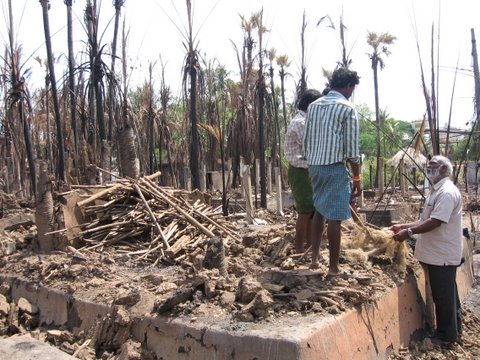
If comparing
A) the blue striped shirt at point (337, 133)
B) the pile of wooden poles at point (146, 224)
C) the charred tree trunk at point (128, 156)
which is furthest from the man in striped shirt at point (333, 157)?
the charred tree trunk at point (128, 156)

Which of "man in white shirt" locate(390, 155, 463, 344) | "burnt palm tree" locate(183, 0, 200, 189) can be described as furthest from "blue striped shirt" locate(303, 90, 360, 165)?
"burnt palm tree" locate(183, 0, 200, 189)

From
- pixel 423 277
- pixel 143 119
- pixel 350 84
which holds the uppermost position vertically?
pixel 143 119

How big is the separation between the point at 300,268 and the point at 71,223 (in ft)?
11.1

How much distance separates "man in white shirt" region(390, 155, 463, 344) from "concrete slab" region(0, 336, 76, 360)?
3.06 metres

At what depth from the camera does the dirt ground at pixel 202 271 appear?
398 centimetres

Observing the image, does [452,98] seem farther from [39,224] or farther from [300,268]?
[39,224]

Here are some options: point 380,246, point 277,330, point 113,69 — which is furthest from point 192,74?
point 277,330

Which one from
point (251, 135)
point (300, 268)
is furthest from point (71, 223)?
point (251, 135)

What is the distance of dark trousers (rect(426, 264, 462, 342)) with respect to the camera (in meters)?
4.75

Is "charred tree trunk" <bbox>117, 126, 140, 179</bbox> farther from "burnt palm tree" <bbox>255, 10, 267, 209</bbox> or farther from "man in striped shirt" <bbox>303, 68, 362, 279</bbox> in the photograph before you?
"burnt palm tree" <bbox>255, 10, 267, 209</bbox>

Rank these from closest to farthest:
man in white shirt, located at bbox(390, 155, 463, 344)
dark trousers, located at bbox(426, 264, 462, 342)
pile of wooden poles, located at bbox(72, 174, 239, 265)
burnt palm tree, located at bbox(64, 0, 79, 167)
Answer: man in white shirt, located at bbox(390, 155, 463, 344) < dark trousers, located at bbox(426, 264, 462, 342) < pile of wooden poles, located at bbox(72, 174, 239, 265) < burnt palm tree, located at bbox(64, 0, 79, 167)

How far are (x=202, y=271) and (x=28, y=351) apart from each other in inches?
62.8

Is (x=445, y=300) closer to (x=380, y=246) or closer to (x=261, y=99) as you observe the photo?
(x=380, y=246)

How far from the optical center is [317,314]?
3.70 m
